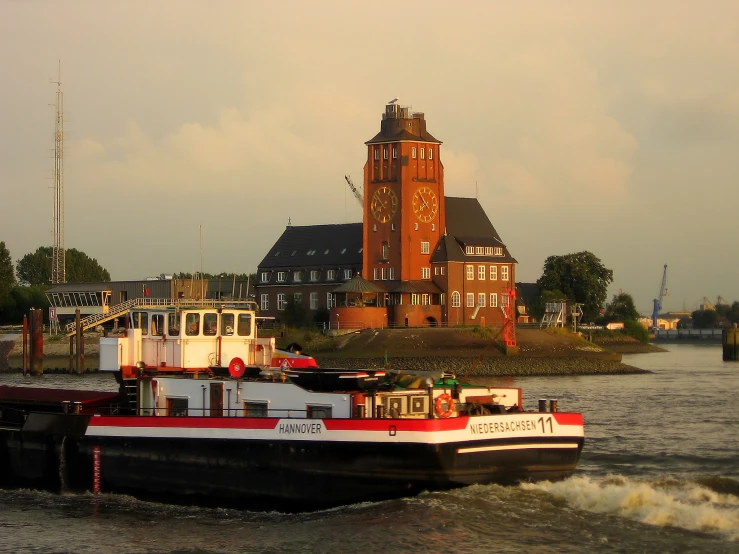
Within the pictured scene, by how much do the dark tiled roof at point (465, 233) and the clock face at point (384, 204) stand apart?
5.83 metres

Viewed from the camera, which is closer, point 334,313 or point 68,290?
point 334,313

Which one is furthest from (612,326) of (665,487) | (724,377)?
(665,487)

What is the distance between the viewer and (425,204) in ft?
Answer: 346

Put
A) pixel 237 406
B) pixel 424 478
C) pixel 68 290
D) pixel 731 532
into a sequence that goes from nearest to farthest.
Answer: pixel 731 532 → pixel 424 478 → pixel 237 406 → pixel 68 290

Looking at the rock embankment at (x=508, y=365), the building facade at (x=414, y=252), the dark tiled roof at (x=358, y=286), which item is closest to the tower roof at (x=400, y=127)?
the building facade at (x=414, y=252)

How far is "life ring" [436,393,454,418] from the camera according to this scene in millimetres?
25141

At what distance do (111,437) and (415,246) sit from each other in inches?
3065

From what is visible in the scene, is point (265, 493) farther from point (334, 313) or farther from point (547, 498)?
point (334, 313)

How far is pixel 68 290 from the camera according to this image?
11725cm

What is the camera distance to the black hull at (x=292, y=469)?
78.2 feet

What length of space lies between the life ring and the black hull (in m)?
1.41

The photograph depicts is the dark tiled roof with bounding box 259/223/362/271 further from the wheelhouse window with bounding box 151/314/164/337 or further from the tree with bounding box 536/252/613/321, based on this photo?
the wheelhouse window with bounding box 151/314/164/337

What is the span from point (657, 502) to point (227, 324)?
43.5 feet

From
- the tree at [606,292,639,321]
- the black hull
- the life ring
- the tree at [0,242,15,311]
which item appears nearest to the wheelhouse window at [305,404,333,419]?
the black hull
